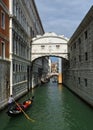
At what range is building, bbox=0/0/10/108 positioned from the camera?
16.3 meters

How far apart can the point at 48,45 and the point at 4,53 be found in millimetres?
17311

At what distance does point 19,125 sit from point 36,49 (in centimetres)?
2275

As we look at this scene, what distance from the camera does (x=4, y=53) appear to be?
17.3 metres

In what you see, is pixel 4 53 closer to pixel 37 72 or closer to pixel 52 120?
pixel 52 120

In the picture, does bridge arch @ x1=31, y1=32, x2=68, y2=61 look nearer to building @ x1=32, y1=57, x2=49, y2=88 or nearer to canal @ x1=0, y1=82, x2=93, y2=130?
building @ x1=32, y1=57, x2=49, y2=88

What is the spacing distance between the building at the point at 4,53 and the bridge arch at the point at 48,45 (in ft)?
52.1

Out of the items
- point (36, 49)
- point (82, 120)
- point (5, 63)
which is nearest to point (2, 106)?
point (5, 63)

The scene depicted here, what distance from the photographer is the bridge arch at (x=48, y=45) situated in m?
34.1

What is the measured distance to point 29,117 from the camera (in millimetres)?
14273

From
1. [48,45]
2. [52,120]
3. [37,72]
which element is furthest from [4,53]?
[37,72]

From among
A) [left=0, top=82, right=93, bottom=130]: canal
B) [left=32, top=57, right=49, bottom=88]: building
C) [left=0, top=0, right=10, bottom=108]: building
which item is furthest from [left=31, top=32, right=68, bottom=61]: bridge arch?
[left=0, top=82, right=93, bottom=130]: canal

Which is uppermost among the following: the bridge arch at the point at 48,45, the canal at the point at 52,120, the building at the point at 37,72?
the bridge arch at the point at 48,45

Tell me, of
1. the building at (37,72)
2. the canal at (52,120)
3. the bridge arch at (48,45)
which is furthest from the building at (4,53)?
the building at (37,72)

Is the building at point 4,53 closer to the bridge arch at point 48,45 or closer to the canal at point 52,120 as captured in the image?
the canal at point 52,120
